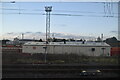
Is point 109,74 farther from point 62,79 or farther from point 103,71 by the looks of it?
point 62,79

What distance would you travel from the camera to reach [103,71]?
571 cm

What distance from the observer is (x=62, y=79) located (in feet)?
15.4

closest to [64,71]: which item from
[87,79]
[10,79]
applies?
[87,79]

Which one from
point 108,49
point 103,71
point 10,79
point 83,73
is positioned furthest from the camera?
point 108,49

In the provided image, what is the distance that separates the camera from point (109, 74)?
5504mm

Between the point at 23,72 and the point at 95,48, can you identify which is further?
the point at 95,48

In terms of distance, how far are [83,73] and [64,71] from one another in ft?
2.03

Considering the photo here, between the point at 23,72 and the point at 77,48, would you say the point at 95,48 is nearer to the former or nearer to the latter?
the point at 77,48

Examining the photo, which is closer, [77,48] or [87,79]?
[87,79]

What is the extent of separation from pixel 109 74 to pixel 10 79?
115 inches

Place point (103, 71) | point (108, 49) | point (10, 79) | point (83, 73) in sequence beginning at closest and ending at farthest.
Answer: point (10, 79), point (83, 73), point (103, 71), point (108, 49)

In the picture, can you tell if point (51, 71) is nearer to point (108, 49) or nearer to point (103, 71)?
point (103, 71)

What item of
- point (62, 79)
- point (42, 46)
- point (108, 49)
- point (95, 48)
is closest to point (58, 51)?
point (42, 46)

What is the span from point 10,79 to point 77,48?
10089 millimetres
